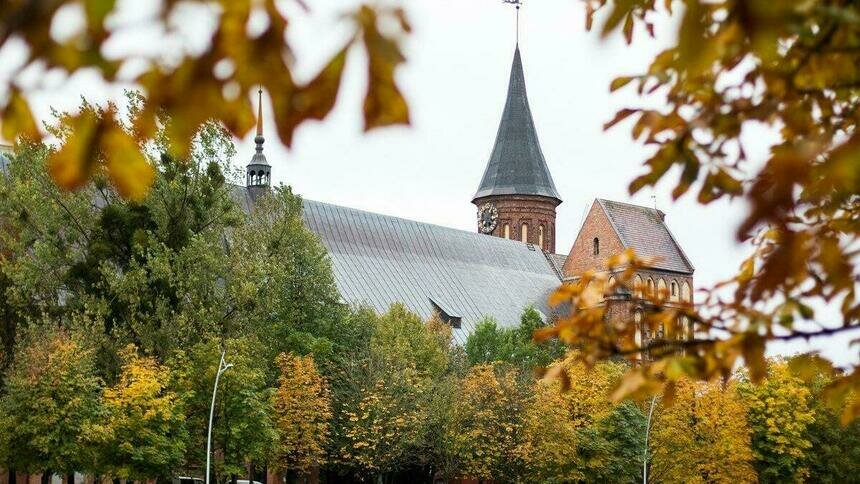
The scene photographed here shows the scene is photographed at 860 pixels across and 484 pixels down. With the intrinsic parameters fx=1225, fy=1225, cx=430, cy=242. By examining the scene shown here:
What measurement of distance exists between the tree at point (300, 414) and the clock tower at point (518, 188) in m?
44.0

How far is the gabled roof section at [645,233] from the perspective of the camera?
73.8m

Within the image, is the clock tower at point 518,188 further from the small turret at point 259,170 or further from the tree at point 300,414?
the tree at point 300,414

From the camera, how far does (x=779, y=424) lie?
50.0m

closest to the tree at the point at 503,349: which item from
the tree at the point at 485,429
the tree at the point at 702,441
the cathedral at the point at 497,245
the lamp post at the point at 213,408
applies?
the cathedral at the point at 497,245

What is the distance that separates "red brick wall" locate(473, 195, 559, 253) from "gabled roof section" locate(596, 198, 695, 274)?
420 inches

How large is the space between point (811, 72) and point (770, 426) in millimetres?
48094

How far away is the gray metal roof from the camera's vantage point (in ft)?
210

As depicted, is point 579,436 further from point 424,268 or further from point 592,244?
point 592,244

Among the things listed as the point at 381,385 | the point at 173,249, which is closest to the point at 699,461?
the point at 381,385

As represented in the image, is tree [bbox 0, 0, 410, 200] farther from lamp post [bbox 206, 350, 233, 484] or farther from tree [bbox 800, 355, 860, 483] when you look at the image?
tree [bbox 800, 355, 860, 483]

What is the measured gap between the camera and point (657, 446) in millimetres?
46656

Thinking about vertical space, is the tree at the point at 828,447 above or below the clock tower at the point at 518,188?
below

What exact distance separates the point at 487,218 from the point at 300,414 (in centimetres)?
4598

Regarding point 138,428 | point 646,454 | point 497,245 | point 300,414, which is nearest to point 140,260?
point 138,428
